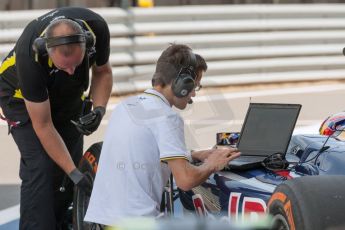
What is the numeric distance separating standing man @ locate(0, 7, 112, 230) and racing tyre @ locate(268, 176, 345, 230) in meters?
1.24

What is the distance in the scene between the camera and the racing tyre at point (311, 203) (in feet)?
9.00

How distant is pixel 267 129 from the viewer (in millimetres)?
3727

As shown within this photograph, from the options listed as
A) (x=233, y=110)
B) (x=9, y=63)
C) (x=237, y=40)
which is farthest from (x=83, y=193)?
(x=237, y=40)

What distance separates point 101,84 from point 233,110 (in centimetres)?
471

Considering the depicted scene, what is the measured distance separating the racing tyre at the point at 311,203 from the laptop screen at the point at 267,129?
74cm

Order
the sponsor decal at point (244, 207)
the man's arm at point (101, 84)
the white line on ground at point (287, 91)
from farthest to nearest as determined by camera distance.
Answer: the white line on ground at point (287, 91), the man's arm at point (101, 84), the sponsor decal at point (244, 207)

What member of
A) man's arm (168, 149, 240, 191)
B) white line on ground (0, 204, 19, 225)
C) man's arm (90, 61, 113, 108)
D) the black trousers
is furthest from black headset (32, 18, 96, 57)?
white line on ground (0, 204, 19, 225)

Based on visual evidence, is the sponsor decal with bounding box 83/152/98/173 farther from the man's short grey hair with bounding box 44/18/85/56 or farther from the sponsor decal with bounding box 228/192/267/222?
the sponsor decal with bounding box 228/192/267/222

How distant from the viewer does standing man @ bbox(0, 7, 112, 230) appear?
12.1ft

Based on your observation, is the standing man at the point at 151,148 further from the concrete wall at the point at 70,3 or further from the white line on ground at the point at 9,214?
the concrete wall at the point at 70,3

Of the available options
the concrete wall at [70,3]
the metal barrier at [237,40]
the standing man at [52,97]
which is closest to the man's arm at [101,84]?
the standing man at [52,97]

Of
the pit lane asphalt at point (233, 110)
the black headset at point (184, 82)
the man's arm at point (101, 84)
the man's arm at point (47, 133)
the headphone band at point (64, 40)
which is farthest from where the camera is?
the pit lane asphalt at point (233, 110)

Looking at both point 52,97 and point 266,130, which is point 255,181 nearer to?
point 266,130

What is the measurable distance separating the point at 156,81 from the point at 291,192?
75cm
